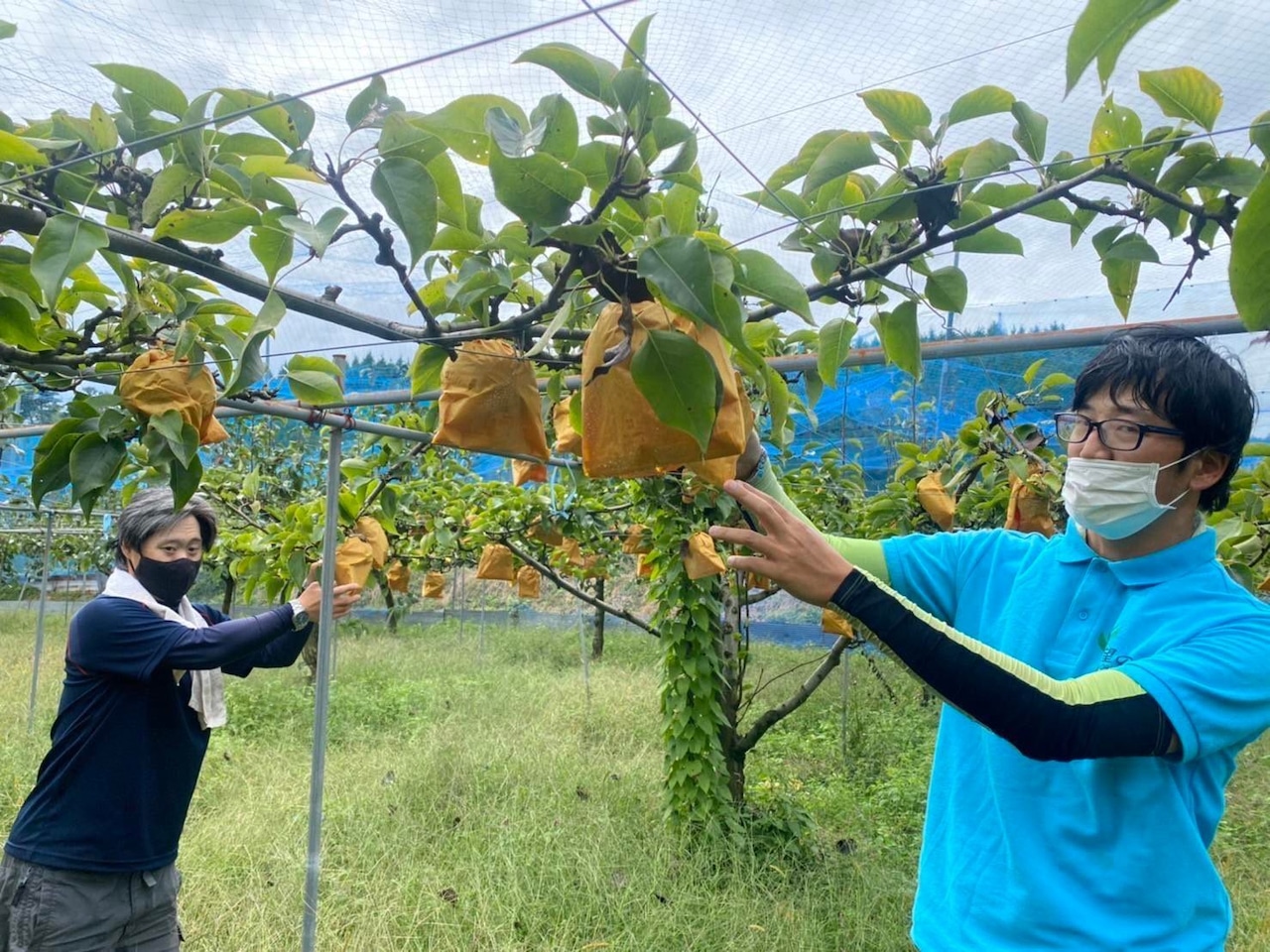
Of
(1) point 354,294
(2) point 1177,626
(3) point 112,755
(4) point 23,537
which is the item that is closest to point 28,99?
(1) point 354,294

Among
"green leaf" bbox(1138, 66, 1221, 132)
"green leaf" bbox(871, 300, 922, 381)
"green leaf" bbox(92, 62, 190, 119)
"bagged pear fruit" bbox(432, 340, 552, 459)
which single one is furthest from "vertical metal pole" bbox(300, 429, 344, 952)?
"green leaf" bbox(1138, 66, 1221, 132)

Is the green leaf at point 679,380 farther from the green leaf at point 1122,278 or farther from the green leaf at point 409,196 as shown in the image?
the green leaf at point 1122,278

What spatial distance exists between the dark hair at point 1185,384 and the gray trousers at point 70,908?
1.82 m

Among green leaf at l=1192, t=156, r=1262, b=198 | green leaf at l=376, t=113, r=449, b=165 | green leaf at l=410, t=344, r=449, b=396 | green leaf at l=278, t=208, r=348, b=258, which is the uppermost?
green leaf at l=1192, t=156, r=1262, b=198

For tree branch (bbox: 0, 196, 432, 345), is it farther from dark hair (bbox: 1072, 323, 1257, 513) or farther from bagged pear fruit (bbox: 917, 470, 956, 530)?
bagged pear fruit (bbox: 917, 470, 956, 530)

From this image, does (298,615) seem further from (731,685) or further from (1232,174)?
(731,685)

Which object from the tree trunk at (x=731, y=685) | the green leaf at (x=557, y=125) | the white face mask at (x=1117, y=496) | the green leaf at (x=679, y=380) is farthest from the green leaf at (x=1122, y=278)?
the tree trunk at (x=731, y=685)

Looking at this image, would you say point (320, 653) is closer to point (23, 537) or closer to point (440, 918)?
point (440, 918)

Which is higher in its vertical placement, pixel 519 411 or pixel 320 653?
pixel 519 411

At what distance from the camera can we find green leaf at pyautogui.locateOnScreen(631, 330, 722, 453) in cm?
79

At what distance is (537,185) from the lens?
718 millimetres

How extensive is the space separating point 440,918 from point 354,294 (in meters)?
1.97

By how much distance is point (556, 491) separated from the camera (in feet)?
12.1

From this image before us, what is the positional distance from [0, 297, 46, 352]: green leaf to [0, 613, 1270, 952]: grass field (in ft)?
6.87
